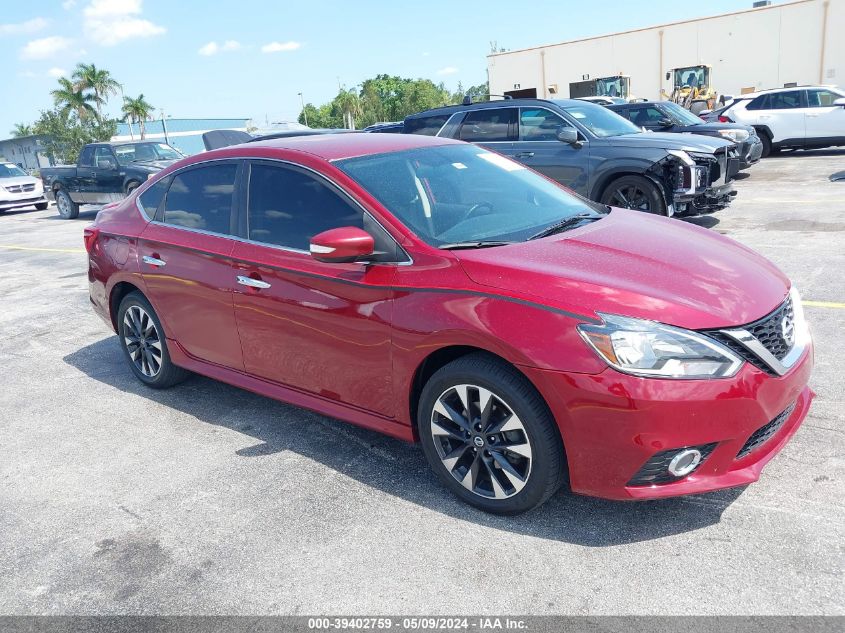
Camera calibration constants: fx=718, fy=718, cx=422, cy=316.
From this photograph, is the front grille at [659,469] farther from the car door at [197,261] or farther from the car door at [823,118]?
the car door at [823,118]

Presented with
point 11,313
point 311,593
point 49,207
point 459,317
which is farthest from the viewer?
point 49,207

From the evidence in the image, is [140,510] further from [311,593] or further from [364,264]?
[364,264]

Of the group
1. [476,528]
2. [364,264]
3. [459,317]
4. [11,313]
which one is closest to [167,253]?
[364,264]

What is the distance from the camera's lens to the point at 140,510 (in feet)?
12.0

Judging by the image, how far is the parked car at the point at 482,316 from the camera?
2814mm

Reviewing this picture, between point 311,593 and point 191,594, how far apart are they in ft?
1.67

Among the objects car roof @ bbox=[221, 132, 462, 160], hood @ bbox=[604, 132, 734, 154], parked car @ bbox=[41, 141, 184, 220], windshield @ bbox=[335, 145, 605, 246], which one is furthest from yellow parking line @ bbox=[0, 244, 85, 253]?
windshield @ bbox=[335, 145, 605, 246]

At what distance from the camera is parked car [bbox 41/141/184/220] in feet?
53.2

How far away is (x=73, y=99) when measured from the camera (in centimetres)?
5784

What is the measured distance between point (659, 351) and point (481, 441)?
89 cm

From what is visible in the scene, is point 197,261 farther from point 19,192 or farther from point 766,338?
point 19,192

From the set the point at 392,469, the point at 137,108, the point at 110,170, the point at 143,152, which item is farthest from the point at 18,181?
the point at 137,108

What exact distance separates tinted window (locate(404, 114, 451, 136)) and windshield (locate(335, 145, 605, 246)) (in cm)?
Answer: 671

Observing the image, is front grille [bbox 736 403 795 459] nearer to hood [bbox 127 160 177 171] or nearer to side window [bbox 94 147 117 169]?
hood [bbox 127 160 177 171]
